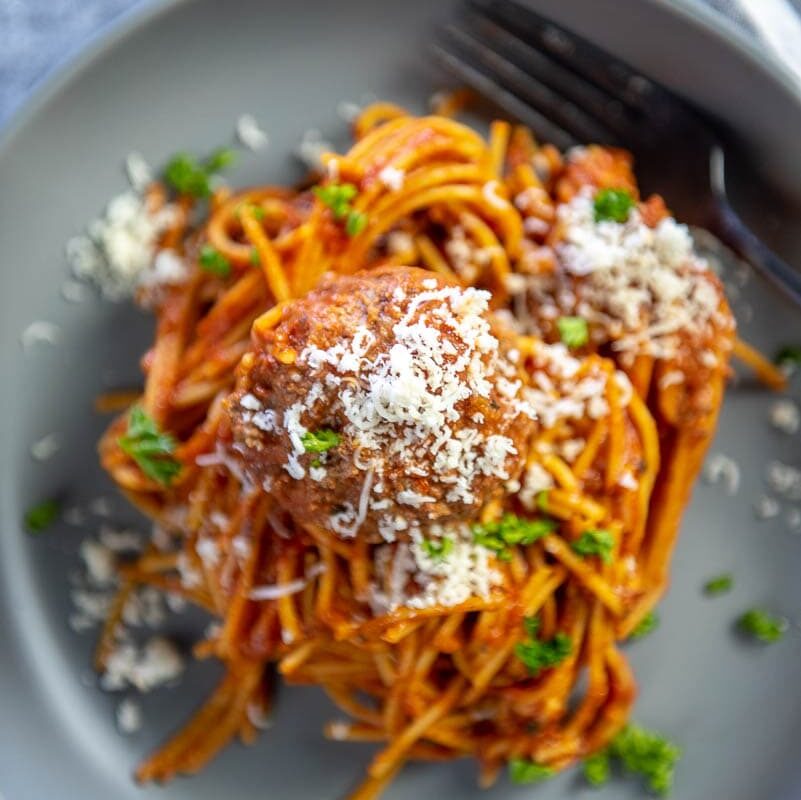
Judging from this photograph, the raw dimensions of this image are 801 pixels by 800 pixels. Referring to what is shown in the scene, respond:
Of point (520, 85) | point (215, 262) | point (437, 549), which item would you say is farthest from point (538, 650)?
point (520, 85)

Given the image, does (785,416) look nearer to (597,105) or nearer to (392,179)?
(597,105)

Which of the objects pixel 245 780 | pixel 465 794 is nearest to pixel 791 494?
pixel 465 794

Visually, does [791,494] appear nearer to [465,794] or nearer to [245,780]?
[465,794]

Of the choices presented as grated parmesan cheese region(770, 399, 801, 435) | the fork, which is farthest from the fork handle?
grated parmesan cheese region(770, 399, 801, 435)

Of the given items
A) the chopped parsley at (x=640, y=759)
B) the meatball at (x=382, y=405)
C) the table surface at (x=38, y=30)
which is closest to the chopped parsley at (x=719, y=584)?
the chopped parsley at (x=640, y=759)

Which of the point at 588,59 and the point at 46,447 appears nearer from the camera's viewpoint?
the point at 588,59

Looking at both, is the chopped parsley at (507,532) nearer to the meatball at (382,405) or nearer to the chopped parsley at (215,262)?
the meatball at (382,405)

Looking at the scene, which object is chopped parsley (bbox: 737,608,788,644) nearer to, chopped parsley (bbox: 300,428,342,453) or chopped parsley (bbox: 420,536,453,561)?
chopped parsley (bbox: 420,536,453,561)
